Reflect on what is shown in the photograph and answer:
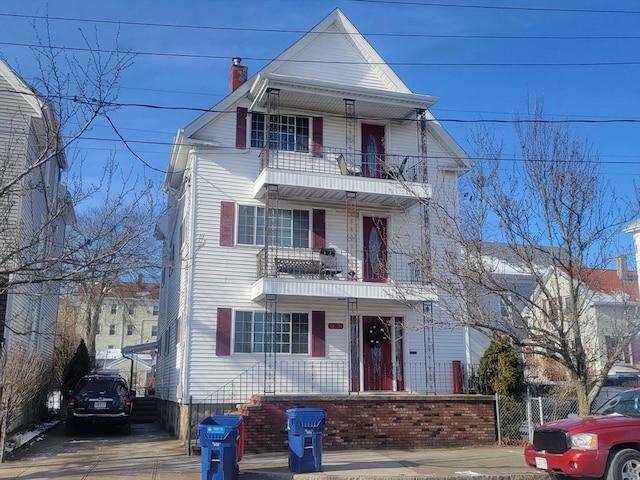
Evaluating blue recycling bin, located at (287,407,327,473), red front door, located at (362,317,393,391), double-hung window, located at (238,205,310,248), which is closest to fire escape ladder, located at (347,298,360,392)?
red front door, located at (362,317,393,391)

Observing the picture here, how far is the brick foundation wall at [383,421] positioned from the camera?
14758 millimetres

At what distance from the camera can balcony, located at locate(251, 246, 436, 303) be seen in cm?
1654

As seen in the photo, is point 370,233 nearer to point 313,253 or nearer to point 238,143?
point 313,253

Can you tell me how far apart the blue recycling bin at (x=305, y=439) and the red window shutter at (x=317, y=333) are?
5.96m

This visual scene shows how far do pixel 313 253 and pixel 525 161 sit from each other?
277 inches

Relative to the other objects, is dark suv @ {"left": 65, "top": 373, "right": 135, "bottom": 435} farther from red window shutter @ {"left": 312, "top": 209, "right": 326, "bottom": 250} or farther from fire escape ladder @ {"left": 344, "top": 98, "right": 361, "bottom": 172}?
fire escape ladder @ {"left": 344, "top": 98, "right": 361, "bottom": 172}

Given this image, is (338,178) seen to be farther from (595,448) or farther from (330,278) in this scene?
(595,448)

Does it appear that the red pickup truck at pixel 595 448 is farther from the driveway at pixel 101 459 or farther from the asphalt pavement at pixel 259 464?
the driveway at pixel 101 459

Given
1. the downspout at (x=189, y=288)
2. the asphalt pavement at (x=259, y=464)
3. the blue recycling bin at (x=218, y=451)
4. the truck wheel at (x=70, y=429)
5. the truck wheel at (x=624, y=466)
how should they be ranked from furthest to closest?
1. the truck wheel at (x=70, y=429)
2. the downspout at (x=189, y=288)
3. the asphalt pavement at (x=259, y=464)
4. the blue recycling bin at (x=218, y=451)
5. the truck wheel at (x=624, y=466)

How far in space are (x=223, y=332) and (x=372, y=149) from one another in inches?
287

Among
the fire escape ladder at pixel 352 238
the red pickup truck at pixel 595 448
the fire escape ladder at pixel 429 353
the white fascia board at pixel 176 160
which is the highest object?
the white fascia board at pixel 176 160

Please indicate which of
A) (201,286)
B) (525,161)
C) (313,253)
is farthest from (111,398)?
(525,161)

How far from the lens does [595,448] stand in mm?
9391

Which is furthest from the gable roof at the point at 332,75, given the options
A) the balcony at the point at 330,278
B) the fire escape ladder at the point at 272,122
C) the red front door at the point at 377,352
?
the red front door at the point at 377,352
